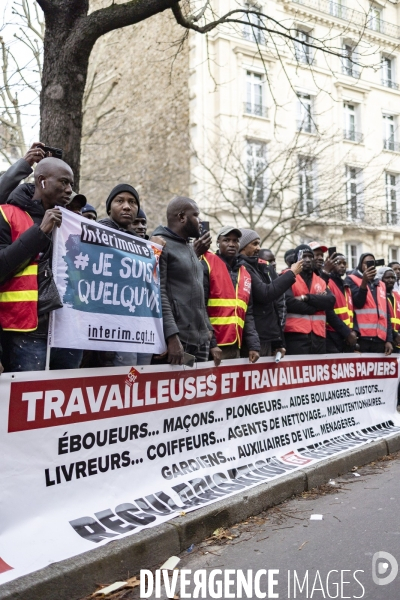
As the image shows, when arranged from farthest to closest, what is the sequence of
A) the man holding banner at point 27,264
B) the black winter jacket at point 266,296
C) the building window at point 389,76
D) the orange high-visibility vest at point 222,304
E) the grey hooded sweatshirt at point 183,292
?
1. the building window at point 389,76
2. the black winter jacket at point 266,296
3. the orange high-visibility vest at point 222,304
4. the grey hooded sweatshirt at point 183,292
5. the man holding banner at point 27,264

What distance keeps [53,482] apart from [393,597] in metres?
1.92

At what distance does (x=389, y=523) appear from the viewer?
4094 millimetres

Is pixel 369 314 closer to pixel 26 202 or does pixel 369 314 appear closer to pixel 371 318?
pixel 371 318

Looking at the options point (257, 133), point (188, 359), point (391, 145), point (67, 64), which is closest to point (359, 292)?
point (188, 359)

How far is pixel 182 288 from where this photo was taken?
4.68 meters

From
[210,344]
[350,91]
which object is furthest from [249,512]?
[350,91]

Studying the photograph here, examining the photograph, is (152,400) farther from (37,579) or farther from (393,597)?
(393,597)

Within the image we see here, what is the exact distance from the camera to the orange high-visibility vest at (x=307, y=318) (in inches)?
265

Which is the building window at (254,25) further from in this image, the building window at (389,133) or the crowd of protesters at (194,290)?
the building window at (389,133)

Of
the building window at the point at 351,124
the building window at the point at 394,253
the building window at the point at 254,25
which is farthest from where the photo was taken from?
the building window at the point at 394,253

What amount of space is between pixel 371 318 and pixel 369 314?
0.06m

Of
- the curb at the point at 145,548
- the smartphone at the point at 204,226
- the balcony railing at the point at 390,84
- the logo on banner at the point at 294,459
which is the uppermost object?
the balcony railing at the point at 390,84

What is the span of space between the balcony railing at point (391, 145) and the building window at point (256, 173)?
8721mm

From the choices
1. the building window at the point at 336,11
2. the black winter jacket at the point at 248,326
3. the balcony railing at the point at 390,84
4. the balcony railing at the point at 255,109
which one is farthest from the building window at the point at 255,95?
the black winter jacket at the point at 248,326
